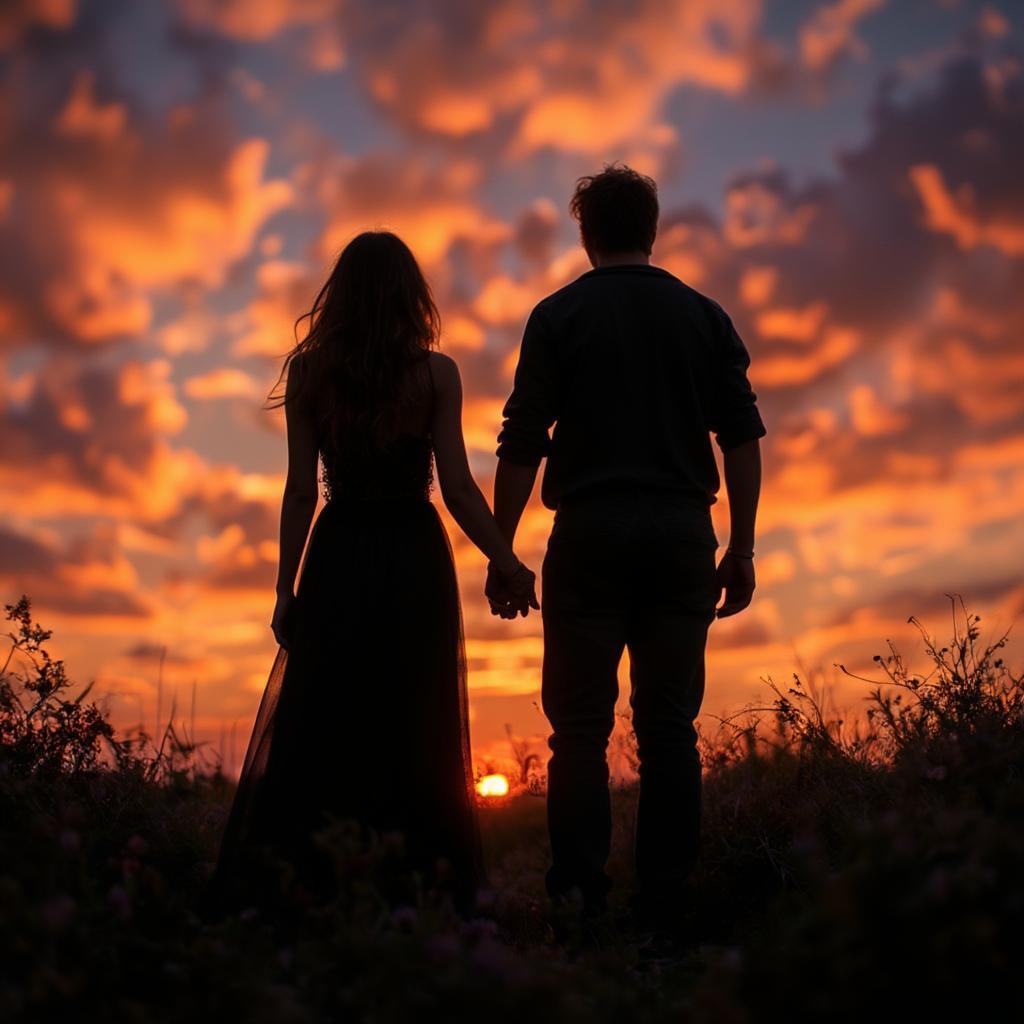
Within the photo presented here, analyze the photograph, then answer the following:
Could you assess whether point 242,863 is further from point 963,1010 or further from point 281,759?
point 963,1010

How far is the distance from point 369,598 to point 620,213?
2139 mm

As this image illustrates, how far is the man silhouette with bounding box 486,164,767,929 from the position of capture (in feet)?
16.5

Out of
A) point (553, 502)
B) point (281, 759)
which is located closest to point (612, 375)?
point (553, 502)

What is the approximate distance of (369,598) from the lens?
5.05 metres

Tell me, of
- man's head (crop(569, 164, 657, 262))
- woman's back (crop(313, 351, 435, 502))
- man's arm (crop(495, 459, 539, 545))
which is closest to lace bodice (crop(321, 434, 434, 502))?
woman's back (crop(313, 351, 435, 502))

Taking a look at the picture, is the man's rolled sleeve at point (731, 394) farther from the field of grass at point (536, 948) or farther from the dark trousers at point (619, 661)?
the field of grass at point (536, 948)

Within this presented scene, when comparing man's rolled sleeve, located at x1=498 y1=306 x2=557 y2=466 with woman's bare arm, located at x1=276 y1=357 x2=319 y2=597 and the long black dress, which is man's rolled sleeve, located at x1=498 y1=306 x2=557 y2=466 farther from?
woman's bare arm, located at x1=276 y1=357 x2=319 y2=597

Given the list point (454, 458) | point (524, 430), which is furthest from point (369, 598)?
point (524, 430)

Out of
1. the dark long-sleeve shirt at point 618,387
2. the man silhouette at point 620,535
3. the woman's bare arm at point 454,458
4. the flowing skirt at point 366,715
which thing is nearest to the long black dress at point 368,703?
the flowing skirt at point 366,715

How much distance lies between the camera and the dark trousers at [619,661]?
196 inches

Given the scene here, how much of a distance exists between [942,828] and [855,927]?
0.50 m

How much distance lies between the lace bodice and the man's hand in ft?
5.10

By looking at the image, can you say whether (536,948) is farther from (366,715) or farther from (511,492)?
(511,492)

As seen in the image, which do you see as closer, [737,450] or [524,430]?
[524,430]
